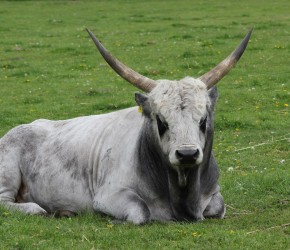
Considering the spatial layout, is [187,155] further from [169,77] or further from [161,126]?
[169,77]

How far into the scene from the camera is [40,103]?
1761 centimetres

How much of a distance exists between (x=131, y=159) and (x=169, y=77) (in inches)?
447

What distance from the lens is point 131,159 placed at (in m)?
8.65

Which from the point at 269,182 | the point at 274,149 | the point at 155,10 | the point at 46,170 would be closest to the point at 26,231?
the point at 46,170

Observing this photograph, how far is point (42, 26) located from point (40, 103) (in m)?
16.2

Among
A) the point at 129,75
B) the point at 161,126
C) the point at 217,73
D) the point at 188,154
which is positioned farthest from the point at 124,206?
the point at 217,73

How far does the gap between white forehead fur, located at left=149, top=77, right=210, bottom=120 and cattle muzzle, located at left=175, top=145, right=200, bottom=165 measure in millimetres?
456

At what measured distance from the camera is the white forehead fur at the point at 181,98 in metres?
7.88

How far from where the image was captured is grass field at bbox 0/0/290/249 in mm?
7582

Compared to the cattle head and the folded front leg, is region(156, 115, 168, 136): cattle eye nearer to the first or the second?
the cattle head

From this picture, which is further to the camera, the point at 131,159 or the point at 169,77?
the point at 169,77

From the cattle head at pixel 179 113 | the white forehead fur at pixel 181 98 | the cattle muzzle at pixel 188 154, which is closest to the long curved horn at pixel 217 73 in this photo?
the cattle head at pixel 179 113

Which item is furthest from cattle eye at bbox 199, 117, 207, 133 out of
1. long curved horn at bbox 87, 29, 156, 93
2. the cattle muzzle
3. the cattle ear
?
long curved horn at bbox 87, 29, 156, 93

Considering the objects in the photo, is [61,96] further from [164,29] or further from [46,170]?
[164,29]
